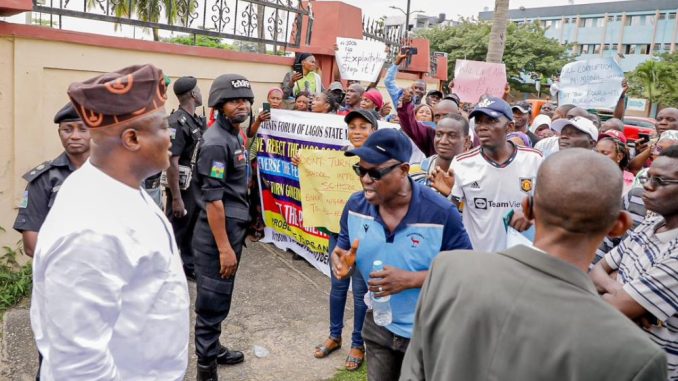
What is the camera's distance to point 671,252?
7.80ft

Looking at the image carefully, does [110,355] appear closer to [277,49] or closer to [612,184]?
[612,184]

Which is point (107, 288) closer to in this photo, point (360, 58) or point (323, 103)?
point (323, 103)

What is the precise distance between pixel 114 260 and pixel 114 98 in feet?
1.76

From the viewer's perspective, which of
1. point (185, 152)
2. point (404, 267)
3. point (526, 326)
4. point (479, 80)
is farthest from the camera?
point (479, 80)

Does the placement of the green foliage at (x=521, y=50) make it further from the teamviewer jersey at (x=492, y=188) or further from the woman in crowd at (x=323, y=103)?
the teamviewer jersey at (x=492, y=188)

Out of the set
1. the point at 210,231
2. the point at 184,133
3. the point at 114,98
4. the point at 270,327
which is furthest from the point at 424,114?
the point at 114,98

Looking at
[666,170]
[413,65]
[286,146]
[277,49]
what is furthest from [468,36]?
[666,170]

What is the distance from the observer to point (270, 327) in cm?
486

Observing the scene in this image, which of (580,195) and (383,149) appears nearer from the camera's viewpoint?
(580,195)

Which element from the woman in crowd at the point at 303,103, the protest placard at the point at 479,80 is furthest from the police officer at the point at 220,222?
the protest placard at the point at 479,80

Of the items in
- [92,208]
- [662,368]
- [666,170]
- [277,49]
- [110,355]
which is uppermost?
[277,49]

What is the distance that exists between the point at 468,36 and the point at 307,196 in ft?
109

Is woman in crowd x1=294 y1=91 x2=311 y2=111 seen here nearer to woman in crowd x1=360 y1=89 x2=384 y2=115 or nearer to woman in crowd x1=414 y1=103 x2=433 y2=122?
woman in crowd x1=360 y1=89 x2=384 y2=115

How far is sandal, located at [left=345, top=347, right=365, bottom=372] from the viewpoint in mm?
4277
